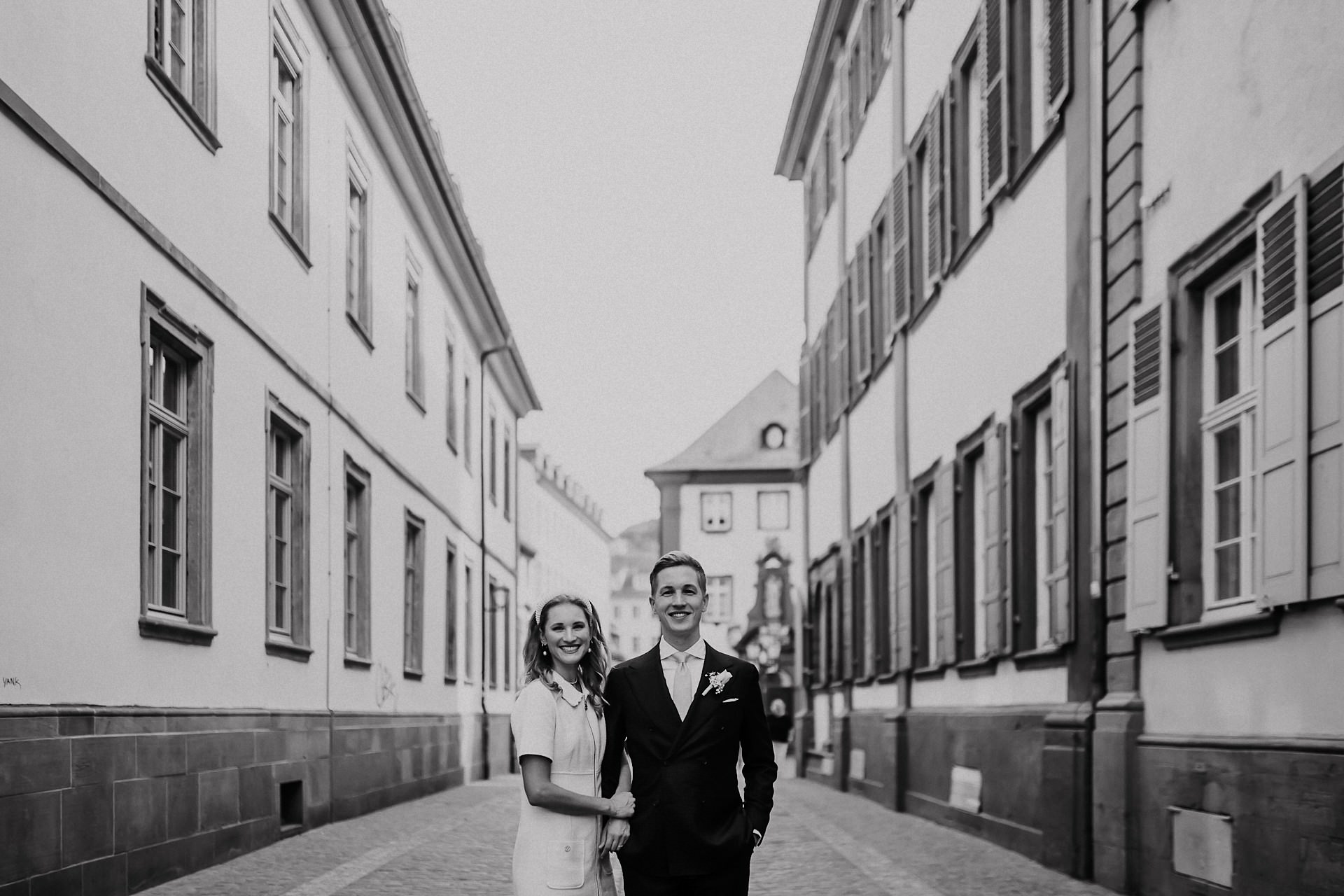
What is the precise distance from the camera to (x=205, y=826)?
11.5 meters

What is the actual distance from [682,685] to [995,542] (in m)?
9.99

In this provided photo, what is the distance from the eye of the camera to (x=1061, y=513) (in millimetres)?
11773

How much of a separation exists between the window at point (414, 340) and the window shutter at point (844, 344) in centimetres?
530

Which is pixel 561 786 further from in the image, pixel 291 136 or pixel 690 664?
pixel 291 136

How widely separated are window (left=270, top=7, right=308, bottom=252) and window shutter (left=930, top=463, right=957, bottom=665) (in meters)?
5.82

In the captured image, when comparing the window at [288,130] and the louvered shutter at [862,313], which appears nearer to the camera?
the window at [288,130]

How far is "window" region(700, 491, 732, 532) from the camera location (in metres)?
62.2

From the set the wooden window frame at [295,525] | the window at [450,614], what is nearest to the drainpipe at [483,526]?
the window at [450,614]

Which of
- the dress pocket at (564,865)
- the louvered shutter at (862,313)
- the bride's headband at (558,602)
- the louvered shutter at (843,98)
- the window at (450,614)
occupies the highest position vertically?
the louvered shutter at (843,98)

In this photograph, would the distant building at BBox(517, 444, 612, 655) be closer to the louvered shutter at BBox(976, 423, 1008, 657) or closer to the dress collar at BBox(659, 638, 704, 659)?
the louvered shutter at BBox(976, 423, 1008, 657)

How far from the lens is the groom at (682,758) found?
4.48 metres

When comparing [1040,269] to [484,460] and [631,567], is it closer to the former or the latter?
[484,460]

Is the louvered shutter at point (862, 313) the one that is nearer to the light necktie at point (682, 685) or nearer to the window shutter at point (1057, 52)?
the window shutter at point (1057, 52)

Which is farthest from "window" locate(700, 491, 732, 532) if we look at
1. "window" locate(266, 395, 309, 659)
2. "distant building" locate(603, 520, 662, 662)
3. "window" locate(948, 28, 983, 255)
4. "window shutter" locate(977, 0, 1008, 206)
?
"distant building" locate(603, 520, 662, 662)
